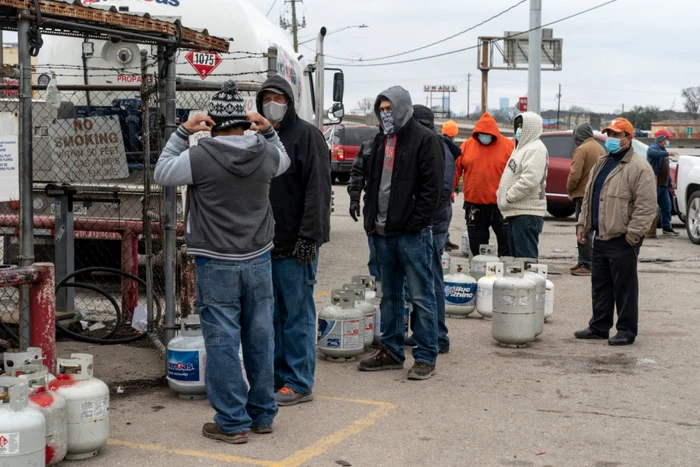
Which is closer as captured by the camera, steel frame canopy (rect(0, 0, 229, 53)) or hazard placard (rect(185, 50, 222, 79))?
steel frame canopy (rect(0, 0, 229, 53))

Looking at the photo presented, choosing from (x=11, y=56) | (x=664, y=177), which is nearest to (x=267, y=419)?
(x=664, y=177)

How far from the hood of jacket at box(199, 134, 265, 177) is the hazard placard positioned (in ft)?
18.2

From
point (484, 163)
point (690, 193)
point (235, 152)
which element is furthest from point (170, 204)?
point (690, 193)

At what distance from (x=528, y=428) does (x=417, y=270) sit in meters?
1.61

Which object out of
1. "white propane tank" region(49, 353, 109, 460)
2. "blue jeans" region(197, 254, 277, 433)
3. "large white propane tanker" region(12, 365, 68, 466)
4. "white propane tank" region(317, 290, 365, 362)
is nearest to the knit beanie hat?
"blue jeans" region(197, 254, 277, 433)

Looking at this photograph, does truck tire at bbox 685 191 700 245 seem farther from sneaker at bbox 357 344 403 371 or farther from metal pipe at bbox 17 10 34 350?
metal pipe at bbox 17 10 34 350

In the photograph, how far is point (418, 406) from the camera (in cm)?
630

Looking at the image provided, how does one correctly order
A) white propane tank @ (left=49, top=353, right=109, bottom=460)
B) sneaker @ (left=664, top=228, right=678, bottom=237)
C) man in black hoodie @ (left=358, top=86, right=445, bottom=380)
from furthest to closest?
1. sneaker @ (left=664, top=228, right=678, bottom=237)
2. man in black hoodie @ (left=358, top=86, right=445, bottom=380)
3. white propane tank @ (left=49, top=353, right=109, bottom=460)

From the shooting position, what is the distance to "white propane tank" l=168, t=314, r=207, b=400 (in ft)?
20.5

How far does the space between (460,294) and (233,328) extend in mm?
4369

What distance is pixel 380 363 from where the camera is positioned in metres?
7.34

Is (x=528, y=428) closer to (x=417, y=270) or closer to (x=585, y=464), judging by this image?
(x=585, y=464)

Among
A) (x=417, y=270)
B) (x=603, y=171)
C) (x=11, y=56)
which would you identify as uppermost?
(x=11, y=56)

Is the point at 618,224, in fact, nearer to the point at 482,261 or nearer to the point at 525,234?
the point at 525,234
